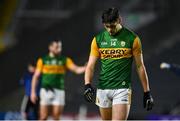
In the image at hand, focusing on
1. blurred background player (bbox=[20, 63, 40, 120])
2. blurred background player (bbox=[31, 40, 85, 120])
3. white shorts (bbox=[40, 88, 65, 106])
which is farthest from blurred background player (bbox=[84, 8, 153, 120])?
blurred background player (bbox=[20, 63, 40, 120])

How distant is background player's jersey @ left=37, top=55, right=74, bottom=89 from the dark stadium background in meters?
3.43

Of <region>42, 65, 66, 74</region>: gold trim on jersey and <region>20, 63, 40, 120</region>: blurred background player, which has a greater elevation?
<region>42, 65, 66, 74</region>: gold trim on jersey

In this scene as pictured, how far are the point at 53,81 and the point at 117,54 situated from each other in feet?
16.4

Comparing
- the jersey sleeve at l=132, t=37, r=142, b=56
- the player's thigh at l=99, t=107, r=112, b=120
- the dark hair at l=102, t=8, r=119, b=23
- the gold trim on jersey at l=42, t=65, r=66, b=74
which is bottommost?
the player's thigh at l=99, t=107, r=112, b=120

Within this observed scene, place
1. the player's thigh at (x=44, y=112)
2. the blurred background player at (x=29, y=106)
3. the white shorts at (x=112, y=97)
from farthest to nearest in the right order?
the blurred background player at (x=29, y=106) < the player's thigh at (x=44, y=112) < the white shorts at (x=112, y=97)

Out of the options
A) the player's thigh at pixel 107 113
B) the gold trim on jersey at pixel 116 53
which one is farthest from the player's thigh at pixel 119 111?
the gold trim on jersey at pixel 116 53

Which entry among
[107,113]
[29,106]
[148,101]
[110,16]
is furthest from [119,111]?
[29,106]

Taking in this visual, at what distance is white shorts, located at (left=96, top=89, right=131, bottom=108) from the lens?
26.7 ft

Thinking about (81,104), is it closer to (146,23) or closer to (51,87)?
(146,23)

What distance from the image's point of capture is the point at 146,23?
55.9ft

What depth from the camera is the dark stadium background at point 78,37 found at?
1648 cm

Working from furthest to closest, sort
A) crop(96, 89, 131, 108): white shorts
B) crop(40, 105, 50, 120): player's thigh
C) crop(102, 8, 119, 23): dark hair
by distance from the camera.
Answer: crop(40, 105, 50, 120): player's thigh, crop(96, 89, 131, 108): white shorts, crop(102, 8, 119, 23): dark hair

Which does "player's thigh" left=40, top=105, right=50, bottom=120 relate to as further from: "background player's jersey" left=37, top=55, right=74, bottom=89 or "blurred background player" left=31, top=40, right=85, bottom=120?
"background player's jersey" left=37, top=55, right=74, bottom=89

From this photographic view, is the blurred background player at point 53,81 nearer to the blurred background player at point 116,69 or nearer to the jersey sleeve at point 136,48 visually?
the blurred background player at point 116,69
